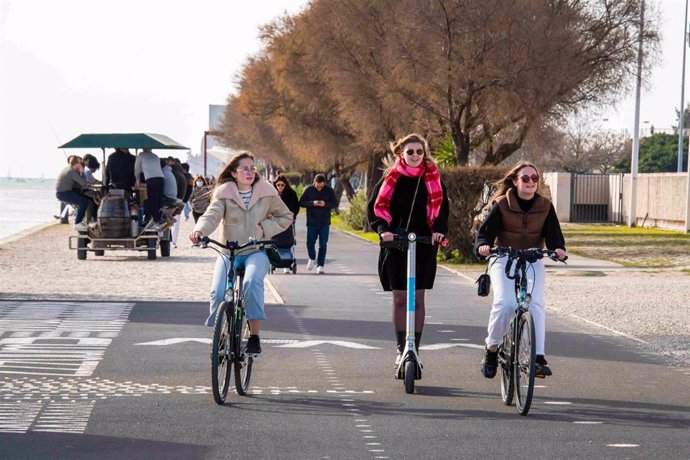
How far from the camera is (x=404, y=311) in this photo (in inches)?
396

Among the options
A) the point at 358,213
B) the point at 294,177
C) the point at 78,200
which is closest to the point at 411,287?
the point at 78,200

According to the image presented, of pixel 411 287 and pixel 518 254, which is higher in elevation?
pixel 518 254

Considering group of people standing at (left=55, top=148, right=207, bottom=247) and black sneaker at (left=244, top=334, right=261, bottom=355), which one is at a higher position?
group of people standing at (left=55, top=148, right=207, bottom=247)

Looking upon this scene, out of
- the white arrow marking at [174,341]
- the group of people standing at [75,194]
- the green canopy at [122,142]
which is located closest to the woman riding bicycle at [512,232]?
the white arrow marking at [174,341]

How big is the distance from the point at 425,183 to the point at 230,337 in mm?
1819

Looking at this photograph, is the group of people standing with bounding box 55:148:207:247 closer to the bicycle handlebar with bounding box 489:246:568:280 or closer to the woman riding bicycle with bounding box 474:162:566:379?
the woman riding bicycle with bounding box 474:162:566:379

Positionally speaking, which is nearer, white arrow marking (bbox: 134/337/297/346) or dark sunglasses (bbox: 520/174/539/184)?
dark sunglasses (bbox: 520/174/539/184)

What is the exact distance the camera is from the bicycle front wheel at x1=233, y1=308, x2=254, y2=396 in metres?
9.30


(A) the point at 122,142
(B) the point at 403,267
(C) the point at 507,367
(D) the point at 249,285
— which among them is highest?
(A) the point at 122,142

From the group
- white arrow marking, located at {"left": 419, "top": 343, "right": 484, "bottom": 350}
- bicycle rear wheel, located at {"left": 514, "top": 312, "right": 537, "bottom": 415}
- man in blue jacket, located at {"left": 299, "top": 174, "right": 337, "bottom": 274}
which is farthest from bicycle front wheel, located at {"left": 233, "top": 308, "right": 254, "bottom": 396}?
man in blue jacket, located at {"left": 299, "top": 174, "right": 337, "bottom": 274}

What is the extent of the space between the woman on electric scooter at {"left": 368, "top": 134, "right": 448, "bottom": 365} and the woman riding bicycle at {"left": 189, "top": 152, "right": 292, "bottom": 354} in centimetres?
72

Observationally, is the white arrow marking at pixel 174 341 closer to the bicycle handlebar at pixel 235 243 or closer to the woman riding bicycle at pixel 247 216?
the woman riding bicycle at pixel 247 216

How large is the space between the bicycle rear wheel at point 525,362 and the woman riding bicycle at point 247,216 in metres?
1.82

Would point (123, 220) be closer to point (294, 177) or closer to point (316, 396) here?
point (316, 396)
